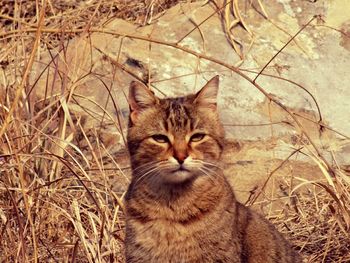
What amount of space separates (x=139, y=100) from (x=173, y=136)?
0.86 ft

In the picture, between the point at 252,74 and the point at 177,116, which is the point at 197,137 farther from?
the point at 252,74

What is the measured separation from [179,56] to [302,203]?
1420 millimetres

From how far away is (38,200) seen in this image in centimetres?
416

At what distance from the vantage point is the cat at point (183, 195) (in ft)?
12.3

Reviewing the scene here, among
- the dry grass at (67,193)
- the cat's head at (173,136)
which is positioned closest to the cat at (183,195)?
the cat's head at (173,136)

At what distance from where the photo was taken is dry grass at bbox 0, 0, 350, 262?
389 cm

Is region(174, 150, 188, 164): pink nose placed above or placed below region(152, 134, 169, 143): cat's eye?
below

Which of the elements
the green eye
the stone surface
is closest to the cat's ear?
the green eye

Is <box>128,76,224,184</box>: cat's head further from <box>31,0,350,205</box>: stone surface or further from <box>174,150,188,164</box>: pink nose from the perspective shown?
<box>31,0,350,205</box>: stone surface

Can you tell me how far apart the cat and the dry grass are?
223 millimetres

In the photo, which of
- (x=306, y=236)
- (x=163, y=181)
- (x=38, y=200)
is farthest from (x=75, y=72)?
(x=306, y=236)

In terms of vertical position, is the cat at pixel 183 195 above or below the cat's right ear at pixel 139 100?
below

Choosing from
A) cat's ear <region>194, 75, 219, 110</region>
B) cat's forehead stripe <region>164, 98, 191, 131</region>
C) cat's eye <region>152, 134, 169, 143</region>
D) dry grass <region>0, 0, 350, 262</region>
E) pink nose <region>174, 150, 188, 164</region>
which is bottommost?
dry grass <region>0, 0, 350, 262</region>

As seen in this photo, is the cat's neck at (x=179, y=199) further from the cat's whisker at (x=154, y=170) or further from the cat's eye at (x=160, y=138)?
the cat's eye at (x=160, y=138)
